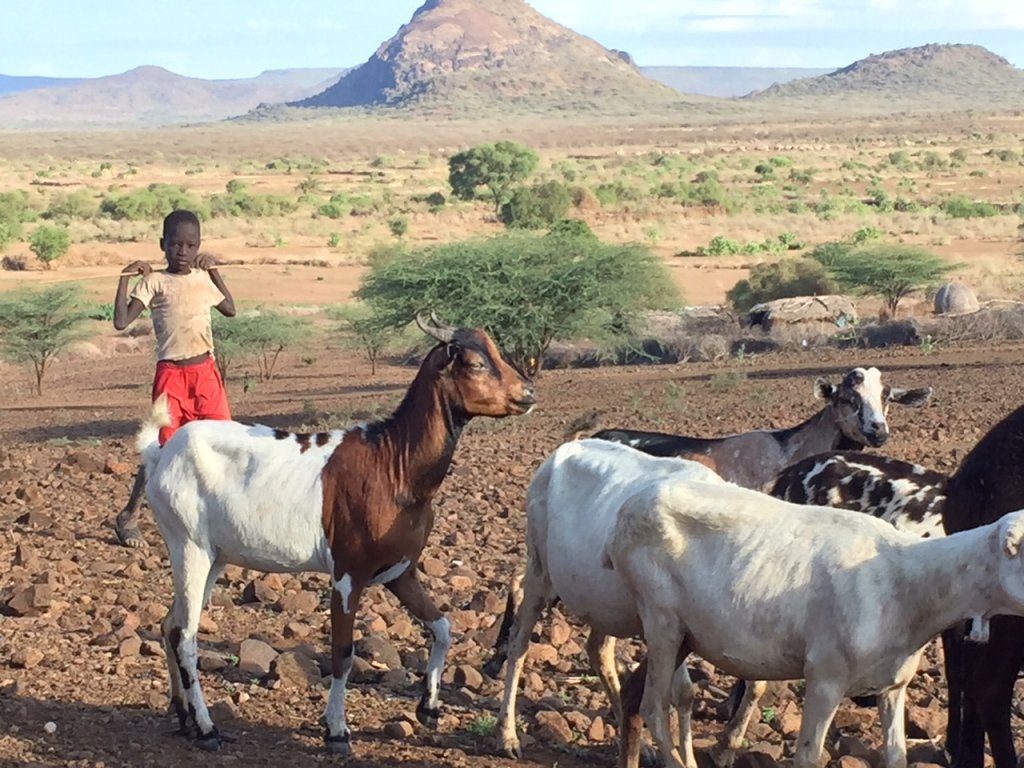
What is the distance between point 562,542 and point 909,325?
20860 millimetres

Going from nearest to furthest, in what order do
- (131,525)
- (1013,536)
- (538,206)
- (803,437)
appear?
(1013,536) → (803,437) → (131,525) → (538,206)

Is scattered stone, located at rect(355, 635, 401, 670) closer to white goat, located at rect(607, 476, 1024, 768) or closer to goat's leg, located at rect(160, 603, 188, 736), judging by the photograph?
goat's leg, located at rect(160, 603, 188, 736)

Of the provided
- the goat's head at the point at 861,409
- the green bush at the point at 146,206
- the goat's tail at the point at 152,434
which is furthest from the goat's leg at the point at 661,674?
the green bush at the point at 146,206

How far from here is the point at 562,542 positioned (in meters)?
6.43

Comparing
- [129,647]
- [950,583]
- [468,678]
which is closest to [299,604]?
[129,647]

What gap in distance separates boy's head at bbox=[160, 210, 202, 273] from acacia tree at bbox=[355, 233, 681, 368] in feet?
42.8

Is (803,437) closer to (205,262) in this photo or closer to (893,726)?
(205,262)

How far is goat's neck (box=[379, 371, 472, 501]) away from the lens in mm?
7031

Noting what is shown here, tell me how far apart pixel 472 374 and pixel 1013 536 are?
9.18ft

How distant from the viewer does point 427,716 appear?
22.6 ft

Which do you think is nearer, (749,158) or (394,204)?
(394,204)

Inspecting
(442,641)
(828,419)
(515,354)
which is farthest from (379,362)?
(442,641)

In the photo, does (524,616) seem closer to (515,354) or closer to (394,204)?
(515,354)

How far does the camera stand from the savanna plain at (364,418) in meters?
6.98
